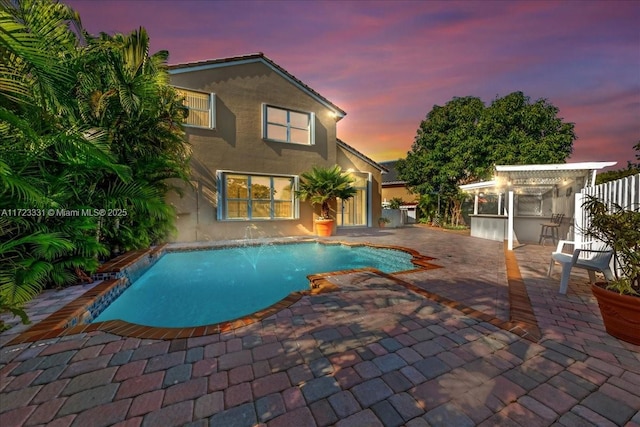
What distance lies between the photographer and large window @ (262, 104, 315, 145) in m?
11.0

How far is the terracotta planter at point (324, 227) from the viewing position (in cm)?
1103

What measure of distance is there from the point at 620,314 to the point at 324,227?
9.01 meters

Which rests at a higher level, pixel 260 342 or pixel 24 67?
pixel 24 67

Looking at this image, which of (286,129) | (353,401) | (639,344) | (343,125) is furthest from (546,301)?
(343,125)

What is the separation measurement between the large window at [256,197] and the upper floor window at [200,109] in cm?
214

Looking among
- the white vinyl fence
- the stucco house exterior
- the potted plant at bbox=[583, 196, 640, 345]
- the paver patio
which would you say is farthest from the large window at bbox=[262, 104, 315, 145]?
the potted plant at bbox=[583, 196, 640, 345]

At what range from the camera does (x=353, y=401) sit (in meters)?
1.72

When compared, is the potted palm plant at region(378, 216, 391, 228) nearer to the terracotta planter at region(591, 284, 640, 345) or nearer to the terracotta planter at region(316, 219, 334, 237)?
the terracotta planter at region(316, 219, 334, 237)

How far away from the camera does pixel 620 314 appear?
2.51 metres

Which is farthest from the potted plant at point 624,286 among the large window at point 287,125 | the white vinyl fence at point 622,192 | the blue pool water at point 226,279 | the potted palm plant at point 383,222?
the potted palm plant at point 383,222

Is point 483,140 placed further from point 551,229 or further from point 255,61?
point 255,61

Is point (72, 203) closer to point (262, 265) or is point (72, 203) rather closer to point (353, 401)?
point (262, 265)

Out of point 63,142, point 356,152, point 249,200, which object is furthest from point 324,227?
point 63,142

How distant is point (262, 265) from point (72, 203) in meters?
4.34
